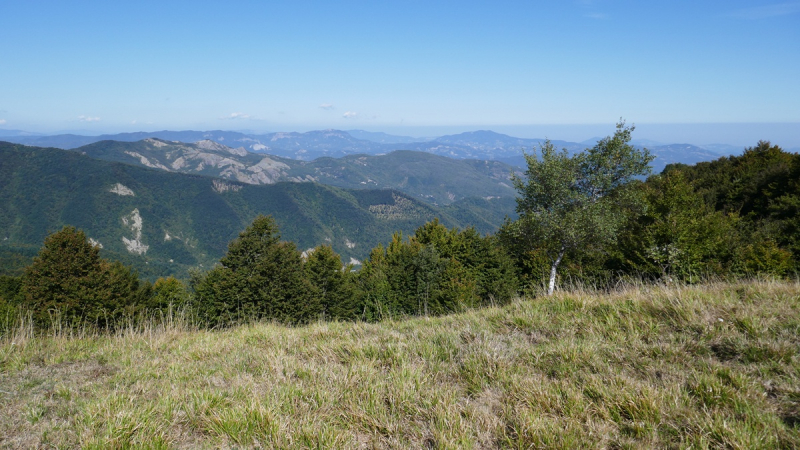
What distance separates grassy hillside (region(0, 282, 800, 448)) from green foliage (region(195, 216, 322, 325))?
2747cm

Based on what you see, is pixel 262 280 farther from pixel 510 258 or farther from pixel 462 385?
pixel 462 385

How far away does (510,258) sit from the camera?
39.8 meters

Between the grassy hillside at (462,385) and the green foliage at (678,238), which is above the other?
the grassy hillside at (462,385)

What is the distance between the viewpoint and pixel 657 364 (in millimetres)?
3811

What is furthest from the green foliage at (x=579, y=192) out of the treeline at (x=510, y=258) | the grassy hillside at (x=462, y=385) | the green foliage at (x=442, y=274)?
the grassy hillside at (x=462, y=385)

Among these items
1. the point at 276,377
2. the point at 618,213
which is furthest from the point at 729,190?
the point at 276,377

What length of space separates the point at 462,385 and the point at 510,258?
37809mm

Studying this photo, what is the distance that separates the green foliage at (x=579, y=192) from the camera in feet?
71.7

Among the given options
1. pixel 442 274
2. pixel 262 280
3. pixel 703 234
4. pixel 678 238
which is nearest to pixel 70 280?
pixel 262 280

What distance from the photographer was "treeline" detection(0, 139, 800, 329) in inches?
830

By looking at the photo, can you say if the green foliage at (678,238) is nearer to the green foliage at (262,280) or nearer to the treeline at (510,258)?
the treeline at (510,258)

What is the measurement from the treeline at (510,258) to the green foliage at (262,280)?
127 millimetres

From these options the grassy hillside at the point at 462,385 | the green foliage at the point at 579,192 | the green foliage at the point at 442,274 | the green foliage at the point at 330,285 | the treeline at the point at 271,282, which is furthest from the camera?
the green foliage at the point at 330,285

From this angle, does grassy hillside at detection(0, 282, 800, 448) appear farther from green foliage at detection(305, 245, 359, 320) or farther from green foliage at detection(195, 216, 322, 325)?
green foliage at detection(305, 245, 359, 320)
